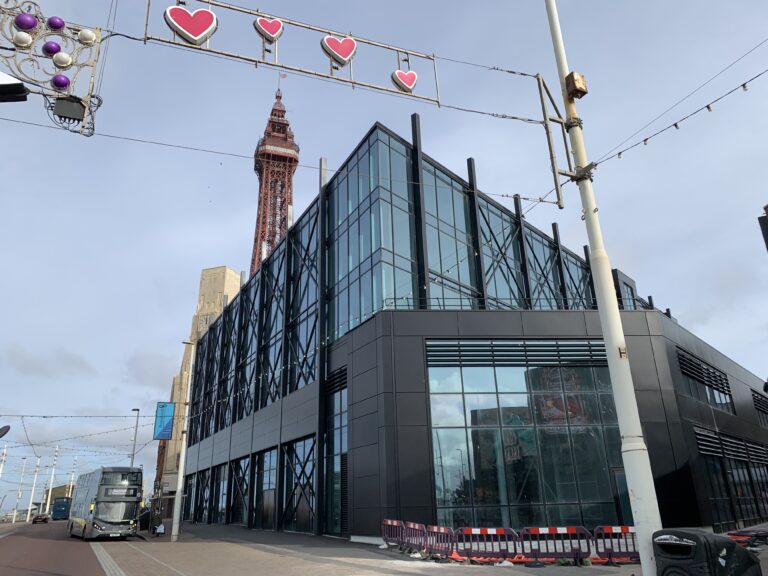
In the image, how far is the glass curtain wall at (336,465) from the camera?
24.6 metres

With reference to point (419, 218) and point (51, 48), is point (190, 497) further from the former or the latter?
point (51, 48)

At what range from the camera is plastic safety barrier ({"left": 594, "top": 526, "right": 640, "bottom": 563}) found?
14773mm

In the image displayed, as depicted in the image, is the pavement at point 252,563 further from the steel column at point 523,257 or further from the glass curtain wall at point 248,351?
the steel column at point 523,257

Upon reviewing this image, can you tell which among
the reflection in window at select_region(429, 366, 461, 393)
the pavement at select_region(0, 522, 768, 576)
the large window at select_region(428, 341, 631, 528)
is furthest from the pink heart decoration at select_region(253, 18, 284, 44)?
the reflection in window at select_region(429, 366, 461, 393)

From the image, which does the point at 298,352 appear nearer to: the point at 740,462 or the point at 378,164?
the point at 378,164

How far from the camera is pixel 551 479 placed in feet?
65.9

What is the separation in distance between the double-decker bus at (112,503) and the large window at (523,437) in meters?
19.1

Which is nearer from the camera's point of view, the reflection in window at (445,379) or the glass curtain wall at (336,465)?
the reflection in window at (445,379)

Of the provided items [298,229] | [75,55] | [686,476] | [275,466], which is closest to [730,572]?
[75,55]

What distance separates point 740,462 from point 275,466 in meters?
25.6

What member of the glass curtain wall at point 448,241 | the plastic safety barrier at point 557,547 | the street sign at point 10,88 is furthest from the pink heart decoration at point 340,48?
the glass curtain wall at point 448,241

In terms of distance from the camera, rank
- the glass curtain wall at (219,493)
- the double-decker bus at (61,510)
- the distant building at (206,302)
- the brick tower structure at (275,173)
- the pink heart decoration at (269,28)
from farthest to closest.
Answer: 1. the distant building at (206,302)
2. the brick tower structure at (275,173)
3. the double-decker bus at (61,510)
4. the glass curtain wall at (219,493)
5. the pink heart decoration at (269,28)

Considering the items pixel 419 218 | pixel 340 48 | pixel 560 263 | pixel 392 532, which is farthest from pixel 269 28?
pixel 560 263

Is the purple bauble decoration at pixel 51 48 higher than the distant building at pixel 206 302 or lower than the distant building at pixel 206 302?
lower
